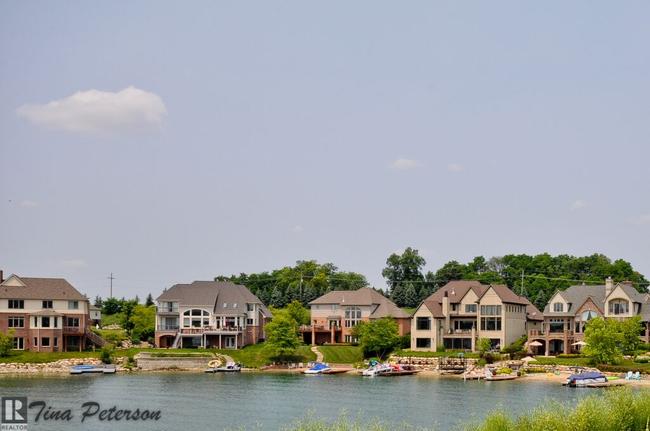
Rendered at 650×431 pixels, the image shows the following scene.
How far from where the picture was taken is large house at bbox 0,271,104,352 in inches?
3959

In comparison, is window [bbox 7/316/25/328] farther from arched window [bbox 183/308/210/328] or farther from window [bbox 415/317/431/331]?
window [bbox 415/317/431/331]

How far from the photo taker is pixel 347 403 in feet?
219

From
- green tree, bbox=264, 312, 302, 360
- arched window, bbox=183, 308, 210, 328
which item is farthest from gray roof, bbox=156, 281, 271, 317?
green tree, bbox=264, 312, 302, 360

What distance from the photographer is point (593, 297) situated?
104812 mm

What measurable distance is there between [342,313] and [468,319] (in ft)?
52.3

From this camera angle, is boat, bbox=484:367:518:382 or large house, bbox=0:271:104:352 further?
large house, bbox=0:271:104:352

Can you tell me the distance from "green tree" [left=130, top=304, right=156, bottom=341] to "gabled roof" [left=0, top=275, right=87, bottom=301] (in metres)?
9.67

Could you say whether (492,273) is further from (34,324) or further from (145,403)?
(145,403)

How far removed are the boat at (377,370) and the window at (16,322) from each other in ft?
116

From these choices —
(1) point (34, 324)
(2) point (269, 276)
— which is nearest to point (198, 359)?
(1) point (34, 324)

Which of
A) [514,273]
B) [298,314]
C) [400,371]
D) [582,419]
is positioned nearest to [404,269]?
[514,273]

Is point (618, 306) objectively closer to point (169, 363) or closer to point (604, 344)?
point (604, 344)

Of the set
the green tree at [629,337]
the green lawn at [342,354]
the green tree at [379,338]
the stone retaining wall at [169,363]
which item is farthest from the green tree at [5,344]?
the green tree at [629,337]

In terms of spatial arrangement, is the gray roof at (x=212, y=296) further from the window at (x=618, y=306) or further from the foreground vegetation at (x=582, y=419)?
the foreground vegetation at (x=582, y=419)
